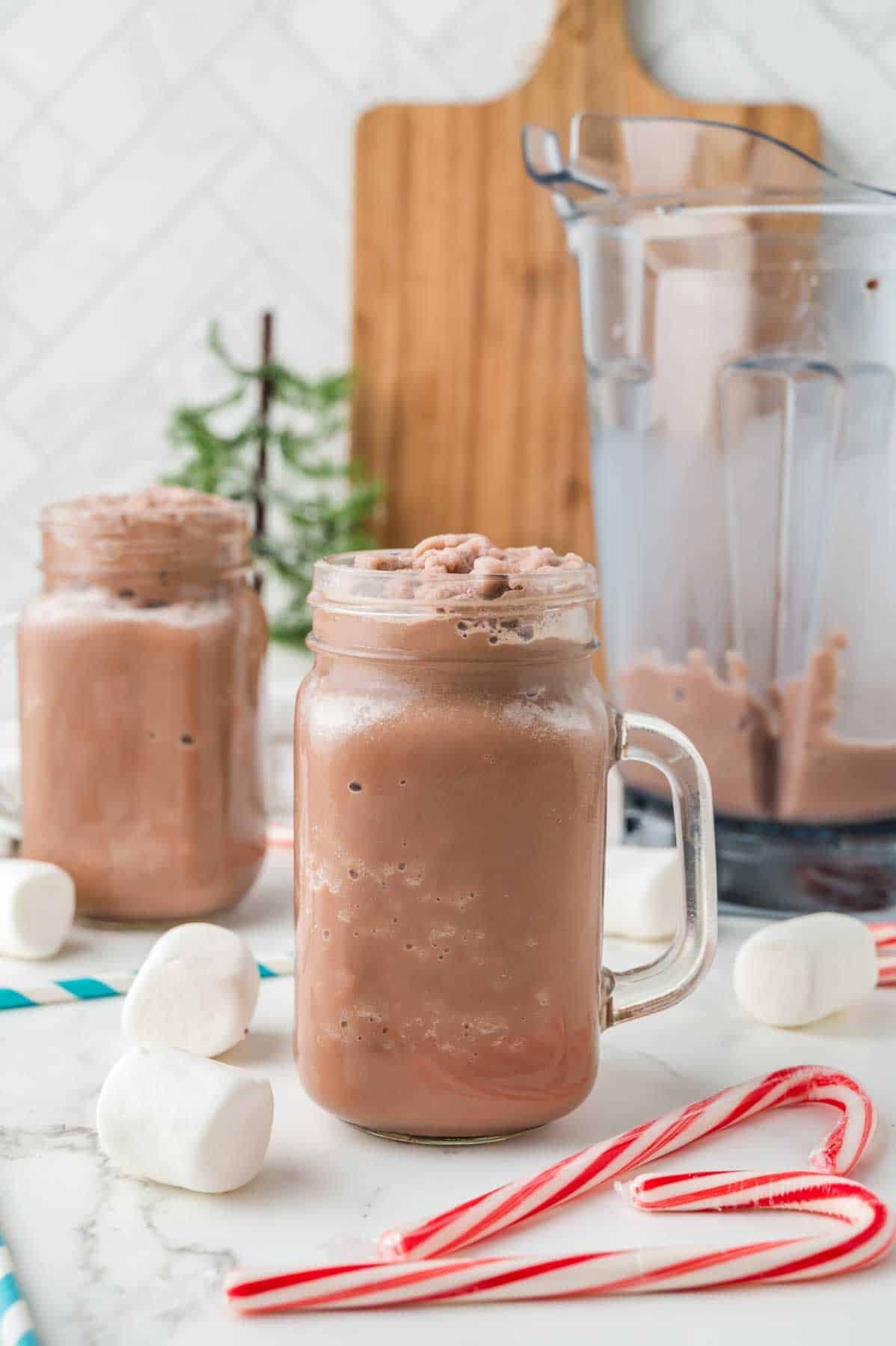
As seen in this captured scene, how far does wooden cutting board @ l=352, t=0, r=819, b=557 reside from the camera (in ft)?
5.34

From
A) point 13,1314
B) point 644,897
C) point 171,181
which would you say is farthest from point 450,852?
point 171,181

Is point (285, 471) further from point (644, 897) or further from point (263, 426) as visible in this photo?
point (644, 897)

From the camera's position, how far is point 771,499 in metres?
1.01

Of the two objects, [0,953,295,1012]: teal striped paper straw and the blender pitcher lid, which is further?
the blender pitcher lid

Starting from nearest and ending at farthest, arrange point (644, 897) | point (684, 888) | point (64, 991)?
1. point (684, 888)
2. point (64, 991)
3. point (644, 897)

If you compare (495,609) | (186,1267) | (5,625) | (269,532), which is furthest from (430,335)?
(186,1267)

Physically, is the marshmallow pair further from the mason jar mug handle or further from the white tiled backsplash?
the white tiled backsplash

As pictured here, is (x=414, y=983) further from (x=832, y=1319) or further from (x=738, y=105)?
(x=738, y=105)

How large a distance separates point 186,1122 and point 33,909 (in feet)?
1.06

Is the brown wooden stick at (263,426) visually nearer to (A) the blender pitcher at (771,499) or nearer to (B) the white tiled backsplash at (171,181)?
(B) the white tiled backsplash at (171,181)

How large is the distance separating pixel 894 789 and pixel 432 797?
0.47 metres

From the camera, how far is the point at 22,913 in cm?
90

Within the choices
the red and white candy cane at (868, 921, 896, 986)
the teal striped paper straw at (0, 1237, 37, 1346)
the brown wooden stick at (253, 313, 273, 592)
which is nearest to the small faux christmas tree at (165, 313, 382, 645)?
the brown wooden stick at (253, 313, 273, 592)

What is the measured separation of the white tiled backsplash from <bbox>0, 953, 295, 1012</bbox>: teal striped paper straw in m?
1.01
